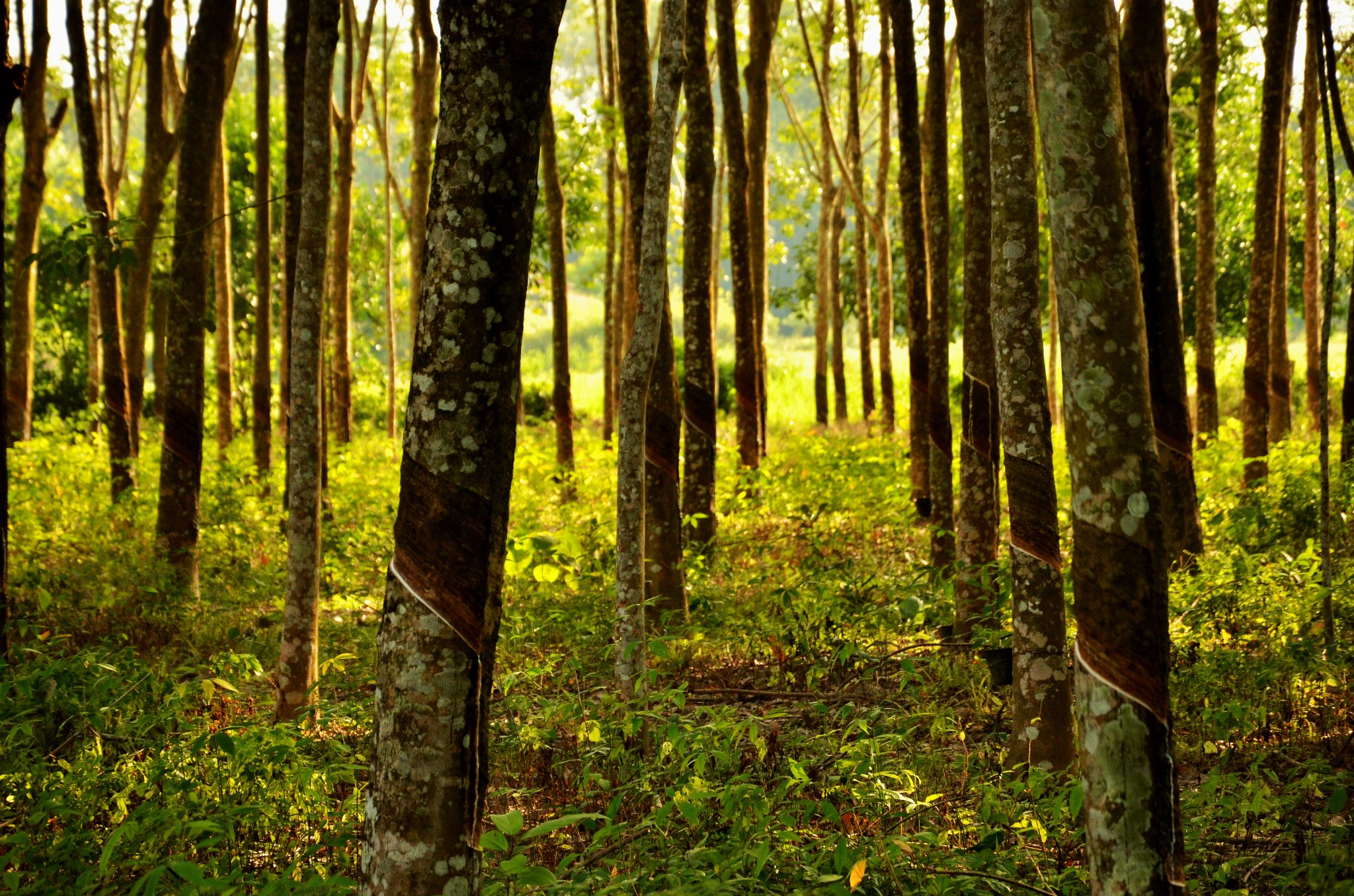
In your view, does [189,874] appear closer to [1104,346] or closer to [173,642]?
[1104,346]

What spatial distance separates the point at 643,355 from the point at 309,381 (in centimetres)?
177

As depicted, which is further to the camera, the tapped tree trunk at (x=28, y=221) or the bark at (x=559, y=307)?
the bark at (x=559, y=307)

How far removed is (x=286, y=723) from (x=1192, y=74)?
19960mm

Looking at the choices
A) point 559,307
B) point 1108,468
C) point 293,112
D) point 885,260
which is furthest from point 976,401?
point 885,260

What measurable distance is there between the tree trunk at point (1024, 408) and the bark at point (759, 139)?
23.7ft

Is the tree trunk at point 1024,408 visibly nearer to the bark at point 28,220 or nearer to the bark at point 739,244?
the bark at point 739,244

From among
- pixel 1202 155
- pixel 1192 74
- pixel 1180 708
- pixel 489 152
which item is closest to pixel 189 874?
pixel 489 152

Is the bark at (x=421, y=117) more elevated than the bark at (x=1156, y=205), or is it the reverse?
the bark at (x=421, y=117)

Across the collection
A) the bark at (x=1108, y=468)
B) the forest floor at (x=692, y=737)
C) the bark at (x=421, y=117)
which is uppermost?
the bark at (x=421, y=117)

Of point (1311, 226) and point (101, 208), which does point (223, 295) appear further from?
point (1311, 226)

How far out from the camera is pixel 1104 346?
2447 mm

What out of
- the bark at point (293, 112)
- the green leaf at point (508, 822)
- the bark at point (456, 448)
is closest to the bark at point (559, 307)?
the bark at point (293, 112)

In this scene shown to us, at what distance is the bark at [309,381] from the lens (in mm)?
5172

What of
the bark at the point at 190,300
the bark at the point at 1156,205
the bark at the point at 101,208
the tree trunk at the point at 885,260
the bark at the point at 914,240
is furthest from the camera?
the tree trunk at the point at 885,260
